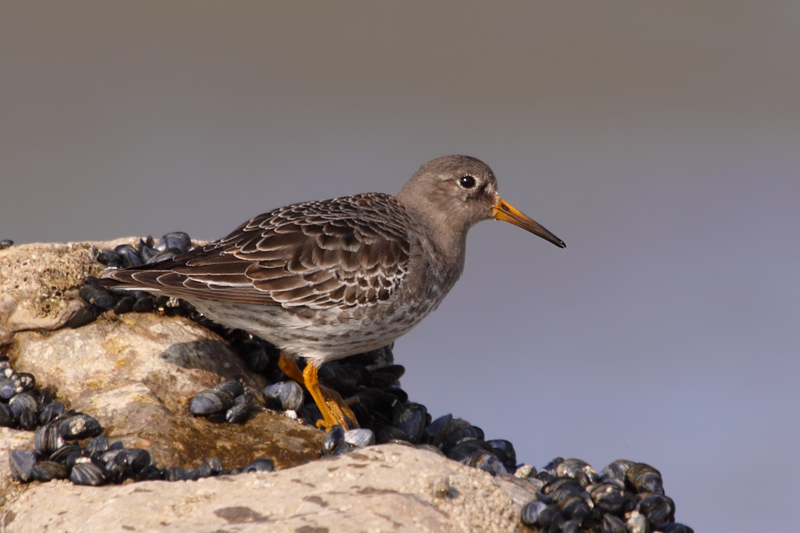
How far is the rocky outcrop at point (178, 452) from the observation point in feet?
15.6

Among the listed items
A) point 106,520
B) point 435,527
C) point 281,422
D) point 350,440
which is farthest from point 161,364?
point 435,527

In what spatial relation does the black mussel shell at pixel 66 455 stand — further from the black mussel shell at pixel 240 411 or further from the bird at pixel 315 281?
the bird at pixel 315 281

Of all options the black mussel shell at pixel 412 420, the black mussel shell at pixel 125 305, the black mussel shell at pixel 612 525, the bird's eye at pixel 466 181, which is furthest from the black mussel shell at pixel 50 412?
the bird's eye at pixel 466 181

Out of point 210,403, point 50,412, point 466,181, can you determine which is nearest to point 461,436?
point 210,403

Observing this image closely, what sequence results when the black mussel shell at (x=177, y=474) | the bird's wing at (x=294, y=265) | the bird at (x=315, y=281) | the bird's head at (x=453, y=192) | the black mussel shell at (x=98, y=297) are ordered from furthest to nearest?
the bird's head at (x=453, y=192) < the black mussel shell at (x=98, y=297) < the bird at (x=315, y=281) < the bird's wing at (x=294, y=265) < the black mussel shell at (x=177, y=474)

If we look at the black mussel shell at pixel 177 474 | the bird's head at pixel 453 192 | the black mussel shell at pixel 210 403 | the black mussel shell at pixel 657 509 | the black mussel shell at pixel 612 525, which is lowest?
the black mussel shell at pixel 177 474

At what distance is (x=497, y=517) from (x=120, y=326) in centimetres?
387

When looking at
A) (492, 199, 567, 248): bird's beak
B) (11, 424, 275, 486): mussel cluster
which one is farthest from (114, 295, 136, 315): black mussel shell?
(492, 199, 567, 248): bird's beak

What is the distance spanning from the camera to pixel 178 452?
597 centimetres

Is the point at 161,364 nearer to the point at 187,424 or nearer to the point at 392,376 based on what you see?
the point at 187,424

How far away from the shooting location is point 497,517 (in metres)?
5.07

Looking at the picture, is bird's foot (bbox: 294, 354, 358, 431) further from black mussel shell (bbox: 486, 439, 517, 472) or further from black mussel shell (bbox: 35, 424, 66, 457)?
black mussel shell (bbox: 35, 424, 66, 457)

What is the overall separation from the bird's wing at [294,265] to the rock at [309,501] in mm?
2058

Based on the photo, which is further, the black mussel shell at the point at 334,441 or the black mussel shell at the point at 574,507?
the black mussel shell at the point at 334,441
